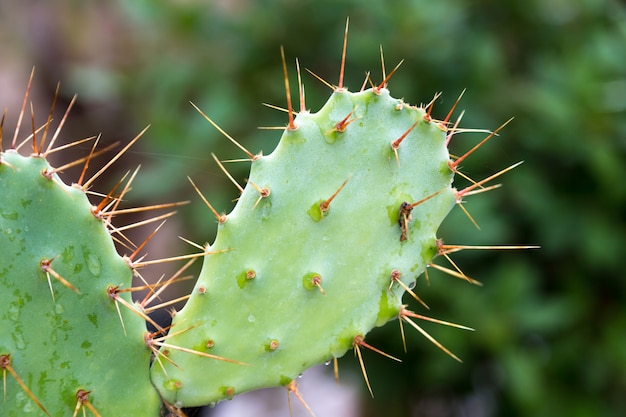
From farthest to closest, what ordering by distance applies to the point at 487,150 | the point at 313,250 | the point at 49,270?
1. the point at 487,150
2. the point at 313,250
3. the point at 49,270

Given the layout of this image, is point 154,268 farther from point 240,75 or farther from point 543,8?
point 543,8

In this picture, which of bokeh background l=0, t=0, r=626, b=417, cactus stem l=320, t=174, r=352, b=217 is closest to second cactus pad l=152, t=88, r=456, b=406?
cactus stem l=320, t=174, r=352, b=217

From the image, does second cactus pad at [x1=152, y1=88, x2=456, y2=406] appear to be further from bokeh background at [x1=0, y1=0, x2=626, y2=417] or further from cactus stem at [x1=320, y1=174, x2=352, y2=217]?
bokeh background at [x1=0, y1=0, x2=626, y2=417]

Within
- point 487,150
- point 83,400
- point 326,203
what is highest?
point 326,203

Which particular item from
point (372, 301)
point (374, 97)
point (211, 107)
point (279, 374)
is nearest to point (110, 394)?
point (279, 374)

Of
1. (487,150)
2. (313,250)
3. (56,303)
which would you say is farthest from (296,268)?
(487,150)

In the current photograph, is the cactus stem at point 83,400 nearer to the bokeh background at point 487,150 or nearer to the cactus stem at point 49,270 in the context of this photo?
the cactus stem at point 49,270

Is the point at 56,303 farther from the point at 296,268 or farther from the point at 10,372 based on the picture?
the point at 296,268
